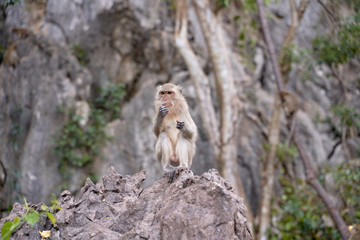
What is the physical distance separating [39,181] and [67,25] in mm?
4663

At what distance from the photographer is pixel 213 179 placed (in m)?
4.69

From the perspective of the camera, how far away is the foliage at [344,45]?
375 inches

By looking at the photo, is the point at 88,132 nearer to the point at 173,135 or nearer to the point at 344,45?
the point at 173,135

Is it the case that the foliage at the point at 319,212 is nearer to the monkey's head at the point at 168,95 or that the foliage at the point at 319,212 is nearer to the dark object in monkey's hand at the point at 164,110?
the monkey's head at the point at 168,95

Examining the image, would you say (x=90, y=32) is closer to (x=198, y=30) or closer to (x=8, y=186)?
(x=198, y=30)

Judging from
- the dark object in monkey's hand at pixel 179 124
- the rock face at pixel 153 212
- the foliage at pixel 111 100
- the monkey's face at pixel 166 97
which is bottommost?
the rock face at pixel 153 212

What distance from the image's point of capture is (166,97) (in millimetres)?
7012

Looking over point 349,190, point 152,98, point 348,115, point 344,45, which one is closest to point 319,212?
point 349,190

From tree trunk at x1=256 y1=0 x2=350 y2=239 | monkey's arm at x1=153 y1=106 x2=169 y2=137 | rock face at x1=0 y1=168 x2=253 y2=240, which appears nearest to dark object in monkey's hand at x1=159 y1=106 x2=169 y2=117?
monkey's arm at x1=153 y1=106 x2=169 y2=137

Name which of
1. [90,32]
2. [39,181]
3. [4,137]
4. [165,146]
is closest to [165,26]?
[90,32]

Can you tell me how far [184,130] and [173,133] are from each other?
34 centimetres

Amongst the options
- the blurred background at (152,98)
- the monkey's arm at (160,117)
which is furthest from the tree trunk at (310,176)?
the monkey's arm at (160,117)

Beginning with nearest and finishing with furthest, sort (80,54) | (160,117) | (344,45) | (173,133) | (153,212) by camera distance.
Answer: (153,212), (160,117), (173,133), (344,45), (80,54)

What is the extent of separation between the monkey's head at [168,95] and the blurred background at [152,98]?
406 centimetres
